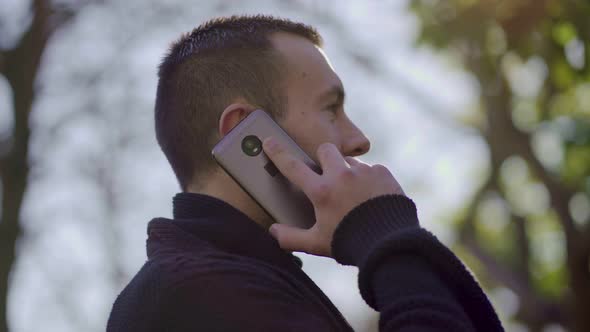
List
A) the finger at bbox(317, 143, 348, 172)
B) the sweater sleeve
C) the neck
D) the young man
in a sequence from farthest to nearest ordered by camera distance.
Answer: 1. the neck
2. the finger at bbox(317, 143, 348, 172)
3. the young man
4. the sweater sleeve

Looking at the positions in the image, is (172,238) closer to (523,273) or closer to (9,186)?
(9,186)

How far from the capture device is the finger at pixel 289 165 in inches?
90.1

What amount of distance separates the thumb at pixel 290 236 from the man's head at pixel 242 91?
0.35m

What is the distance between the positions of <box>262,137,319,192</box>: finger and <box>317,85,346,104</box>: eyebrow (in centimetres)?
29

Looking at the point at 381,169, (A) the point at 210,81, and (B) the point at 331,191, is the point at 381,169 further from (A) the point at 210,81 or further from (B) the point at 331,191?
(A) the point at 210,81

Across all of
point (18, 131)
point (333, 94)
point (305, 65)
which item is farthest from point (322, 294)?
point (18, 131)

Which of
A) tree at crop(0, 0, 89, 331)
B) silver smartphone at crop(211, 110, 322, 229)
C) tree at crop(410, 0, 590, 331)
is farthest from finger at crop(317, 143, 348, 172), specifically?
tree at crop(0, 0, 89, 331)

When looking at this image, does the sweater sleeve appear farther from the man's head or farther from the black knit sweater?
the man's head

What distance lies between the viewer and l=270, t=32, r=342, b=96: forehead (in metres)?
2.76

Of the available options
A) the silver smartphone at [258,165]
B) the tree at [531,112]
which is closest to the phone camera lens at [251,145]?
the silver smartphone at [258,165]

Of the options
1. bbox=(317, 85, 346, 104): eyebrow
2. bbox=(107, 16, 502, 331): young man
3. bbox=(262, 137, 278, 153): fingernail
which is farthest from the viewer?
bbox=(317, 85, 346, 104): eyebrow

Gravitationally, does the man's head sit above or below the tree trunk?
below

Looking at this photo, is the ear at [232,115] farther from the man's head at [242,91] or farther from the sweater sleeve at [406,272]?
the sweater sleeve at [406,272]

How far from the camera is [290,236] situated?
229cm
